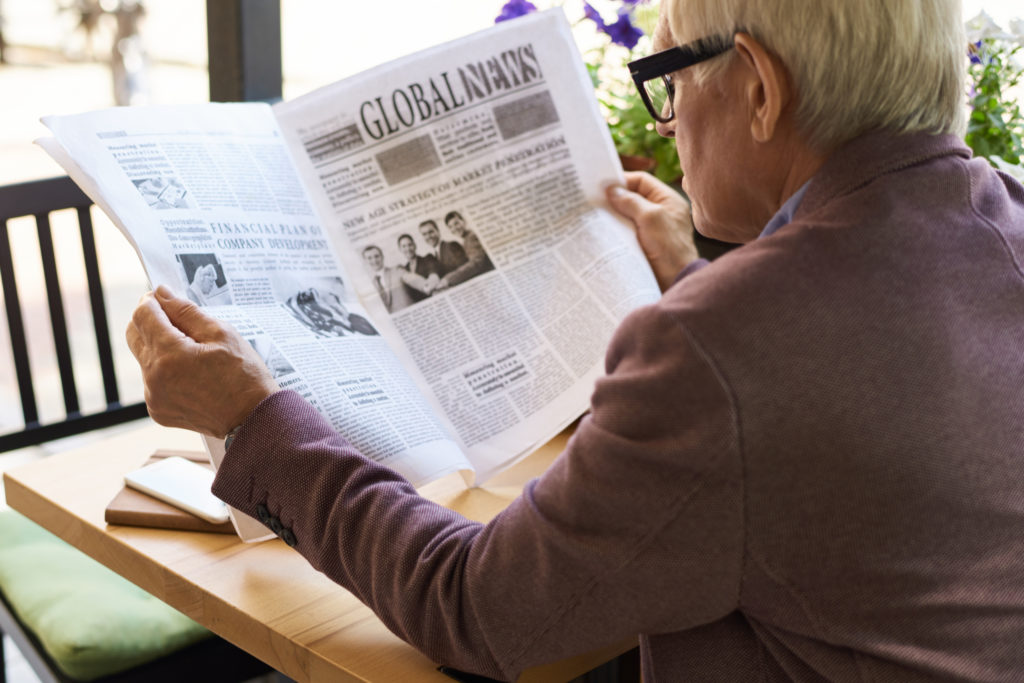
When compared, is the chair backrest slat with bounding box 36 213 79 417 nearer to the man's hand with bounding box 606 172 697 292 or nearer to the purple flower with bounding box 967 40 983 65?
the man's hand with bounding box 606 172 697 292

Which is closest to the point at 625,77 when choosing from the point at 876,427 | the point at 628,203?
the point at 628,203

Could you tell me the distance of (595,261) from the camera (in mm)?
1024

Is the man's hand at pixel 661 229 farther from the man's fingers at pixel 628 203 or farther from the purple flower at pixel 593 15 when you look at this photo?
the purple flower at pixel 593 15

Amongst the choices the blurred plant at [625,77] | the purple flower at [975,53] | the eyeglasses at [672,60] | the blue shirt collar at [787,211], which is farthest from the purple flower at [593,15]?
the blue shirt collar at [787,211]

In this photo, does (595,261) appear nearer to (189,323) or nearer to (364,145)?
(364,145)

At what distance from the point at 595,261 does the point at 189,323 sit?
1.34 ft

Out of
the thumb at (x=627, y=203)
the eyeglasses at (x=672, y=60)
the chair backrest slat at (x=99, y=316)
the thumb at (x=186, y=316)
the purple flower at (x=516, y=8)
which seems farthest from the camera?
the chair backrest slat at (x=99, y=316)

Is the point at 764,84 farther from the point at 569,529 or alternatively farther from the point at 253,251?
the point at 253,251

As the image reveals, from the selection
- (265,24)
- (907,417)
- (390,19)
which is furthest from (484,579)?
(390,19)

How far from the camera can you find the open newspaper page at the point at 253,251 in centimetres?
82

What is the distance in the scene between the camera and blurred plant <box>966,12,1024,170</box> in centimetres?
114

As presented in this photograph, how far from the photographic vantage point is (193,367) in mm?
760

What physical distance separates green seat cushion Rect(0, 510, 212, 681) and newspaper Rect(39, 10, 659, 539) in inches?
15.9

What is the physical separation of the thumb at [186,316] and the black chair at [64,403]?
0.51 m
